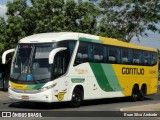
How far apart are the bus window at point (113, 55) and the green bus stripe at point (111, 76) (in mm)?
369

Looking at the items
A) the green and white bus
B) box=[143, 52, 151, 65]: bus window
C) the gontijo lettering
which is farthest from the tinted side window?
box=[143, 52, 151, 65]: bus window

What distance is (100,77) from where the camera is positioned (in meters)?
23.8

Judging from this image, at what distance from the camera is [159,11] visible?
4612 cm

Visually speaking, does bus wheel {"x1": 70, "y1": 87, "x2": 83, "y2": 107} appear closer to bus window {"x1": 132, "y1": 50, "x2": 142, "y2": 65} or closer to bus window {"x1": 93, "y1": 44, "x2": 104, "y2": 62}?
bus window {"x1": 93, "y1": 44, "x2": 104, "y2": 62}

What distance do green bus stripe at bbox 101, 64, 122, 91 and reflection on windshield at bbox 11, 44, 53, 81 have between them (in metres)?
4.47

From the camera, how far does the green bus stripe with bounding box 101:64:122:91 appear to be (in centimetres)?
2423

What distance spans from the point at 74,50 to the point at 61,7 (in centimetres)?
1435

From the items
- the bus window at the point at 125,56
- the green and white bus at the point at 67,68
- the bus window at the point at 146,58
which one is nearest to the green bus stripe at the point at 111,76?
the green and white bus at the point at 67,68

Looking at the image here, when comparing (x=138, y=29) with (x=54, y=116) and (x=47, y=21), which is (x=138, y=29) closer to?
(x=47, y=21)

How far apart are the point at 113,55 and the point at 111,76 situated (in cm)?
109

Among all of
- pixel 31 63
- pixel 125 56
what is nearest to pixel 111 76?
pixel 125 56

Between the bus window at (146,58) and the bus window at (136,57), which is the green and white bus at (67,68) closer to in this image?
the bus window at (136,57)

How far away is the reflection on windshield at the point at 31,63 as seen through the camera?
19891 millimetres

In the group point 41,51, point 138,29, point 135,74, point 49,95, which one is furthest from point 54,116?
point 138,29
